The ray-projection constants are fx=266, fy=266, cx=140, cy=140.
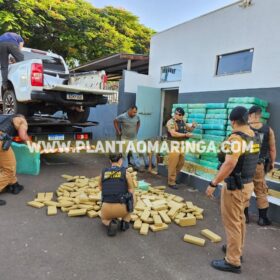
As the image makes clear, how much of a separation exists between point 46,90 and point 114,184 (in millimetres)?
3529

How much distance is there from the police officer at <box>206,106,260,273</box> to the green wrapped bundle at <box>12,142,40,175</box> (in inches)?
178

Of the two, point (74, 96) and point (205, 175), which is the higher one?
point (74, 96)

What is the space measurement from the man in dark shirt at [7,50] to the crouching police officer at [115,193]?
4670mm

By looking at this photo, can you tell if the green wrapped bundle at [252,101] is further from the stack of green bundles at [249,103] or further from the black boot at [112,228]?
the black boot at [112,228]

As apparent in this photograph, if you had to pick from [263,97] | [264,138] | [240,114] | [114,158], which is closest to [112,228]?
[114,158]

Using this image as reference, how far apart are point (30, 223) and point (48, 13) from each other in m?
13.7

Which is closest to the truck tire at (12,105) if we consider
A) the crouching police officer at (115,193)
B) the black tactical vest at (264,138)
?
the crouching police officer at (115,193)

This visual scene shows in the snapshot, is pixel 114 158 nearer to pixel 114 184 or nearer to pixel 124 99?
pixel 114 184

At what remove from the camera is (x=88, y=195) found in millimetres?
4938

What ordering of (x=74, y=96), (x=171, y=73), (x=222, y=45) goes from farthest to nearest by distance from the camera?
1. (x=171, y=73)
2. (x=222, y=45)
3. (x=74, y=96)

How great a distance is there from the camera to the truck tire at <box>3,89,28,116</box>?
653 centimetres

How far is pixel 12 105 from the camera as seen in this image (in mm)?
6766

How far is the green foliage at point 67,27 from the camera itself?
42.9 ft

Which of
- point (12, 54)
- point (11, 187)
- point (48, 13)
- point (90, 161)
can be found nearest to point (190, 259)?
point (11, 187)
